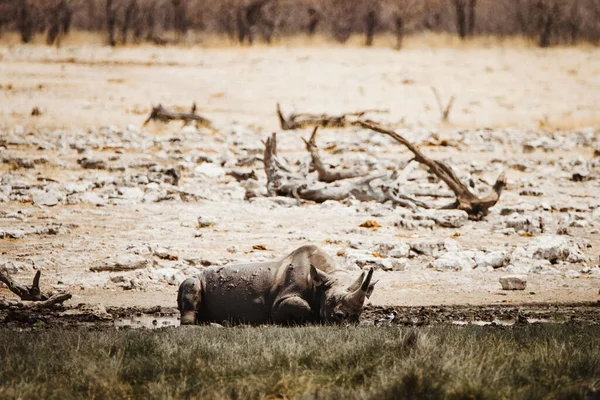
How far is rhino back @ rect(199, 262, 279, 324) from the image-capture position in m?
10.3

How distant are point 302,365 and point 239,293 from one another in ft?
10.0

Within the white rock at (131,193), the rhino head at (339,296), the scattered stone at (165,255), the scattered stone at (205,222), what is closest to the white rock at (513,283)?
the rhino head at (339,296)

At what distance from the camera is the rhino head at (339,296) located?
31.2 feet

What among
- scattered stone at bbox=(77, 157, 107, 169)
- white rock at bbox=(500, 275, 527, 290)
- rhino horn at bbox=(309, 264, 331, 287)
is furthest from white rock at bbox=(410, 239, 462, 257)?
scattered stone at bbox=(77, 157, 107, 169)

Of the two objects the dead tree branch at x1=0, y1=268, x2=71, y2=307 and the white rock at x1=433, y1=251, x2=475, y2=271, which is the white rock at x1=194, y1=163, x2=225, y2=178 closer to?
the white rock at x1=433, y1=251, x2=475, y2=271

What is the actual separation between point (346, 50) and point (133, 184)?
102ft

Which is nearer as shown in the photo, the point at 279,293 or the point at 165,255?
the point at 279,293

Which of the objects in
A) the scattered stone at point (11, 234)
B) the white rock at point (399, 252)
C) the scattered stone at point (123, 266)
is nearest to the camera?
the scattered stone at point (123, 266)

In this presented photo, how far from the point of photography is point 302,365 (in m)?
7.43

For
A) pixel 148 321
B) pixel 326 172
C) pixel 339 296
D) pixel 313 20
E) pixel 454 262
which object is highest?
pixel 313 20

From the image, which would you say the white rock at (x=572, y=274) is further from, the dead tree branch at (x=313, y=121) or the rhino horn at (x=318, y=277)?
the dead tree branch at (x=313, y=121)

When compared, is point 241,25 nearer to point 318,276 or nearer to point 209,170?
point 209,170

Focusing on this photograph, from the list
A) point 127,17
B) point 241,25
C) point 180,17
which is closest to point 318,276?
point 127,17

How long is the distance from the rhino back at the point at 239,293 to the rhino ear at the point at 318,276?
63 cm
